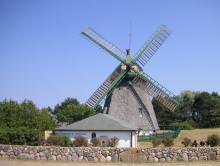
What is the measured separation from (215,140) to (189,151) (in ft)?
20.2

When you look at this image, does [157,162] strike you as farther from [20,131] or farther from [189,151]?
[20,131]

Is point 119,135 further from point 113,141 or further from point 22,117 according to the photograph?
point 22,117

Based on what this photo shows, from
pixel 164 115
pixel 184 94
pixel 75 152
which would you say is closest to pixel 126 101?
pixel 75 152

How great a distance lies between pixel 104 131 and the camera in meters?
42.8

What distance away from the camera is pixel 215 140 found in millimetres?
36750

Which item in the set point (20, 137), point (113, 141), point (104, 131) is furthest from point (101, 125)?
point (20, 137)

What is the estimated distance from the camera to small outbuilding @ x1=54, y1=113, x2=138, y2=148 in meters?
→ 42.3

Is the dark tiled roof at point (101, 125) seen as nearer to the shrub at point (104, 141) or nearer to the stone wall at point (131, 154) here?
the shrub at point (104, 141)

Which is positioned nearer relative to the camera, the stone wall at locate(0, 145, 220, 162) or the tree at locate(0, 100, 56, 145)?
the stone wall at locate(0, 145, 220, 162)

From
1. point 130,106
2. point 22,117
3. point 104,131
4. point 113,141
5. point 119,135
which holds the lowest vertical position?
point 113,141

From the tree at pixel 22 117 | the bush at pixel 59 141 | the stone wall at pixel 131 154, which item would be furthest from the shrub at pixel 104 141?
the stone wall at pixel 131 154

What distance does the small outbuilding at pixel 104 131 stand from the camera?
139 feet

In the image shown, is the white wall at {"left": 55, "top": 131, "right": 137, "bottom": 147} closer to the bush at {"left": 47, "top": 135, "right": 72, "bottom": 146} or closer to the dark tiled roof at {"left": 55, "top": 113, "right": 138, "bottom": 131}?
the dark tiled roof at {"left": 55, "top": 113, "right": 138, "bottom": 131}

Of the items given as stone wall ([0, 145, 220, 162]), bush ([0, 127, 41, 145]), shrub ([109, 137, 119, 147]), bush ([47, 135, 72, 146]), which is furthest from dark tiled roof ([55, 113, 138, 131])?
stone wall ([0, 145, 220, 162])
